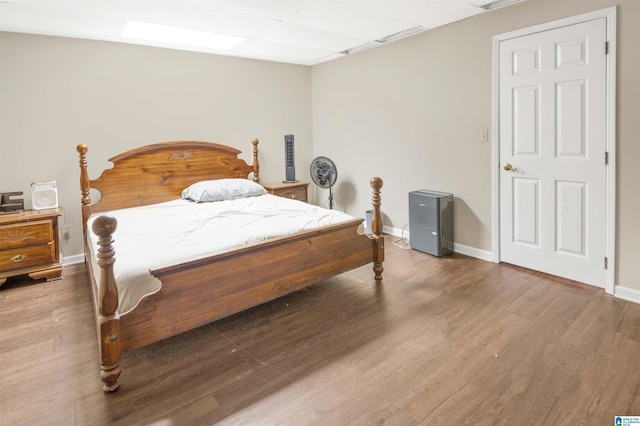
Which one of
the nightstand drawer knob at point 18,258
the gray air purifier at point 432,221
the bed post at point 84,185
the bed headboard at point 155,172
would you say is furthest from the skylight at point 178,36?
the gray air purifier at point 432,221

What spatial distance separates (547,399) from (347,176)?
3796 mm

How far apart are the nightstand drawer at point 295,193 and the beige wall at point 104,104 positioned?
526 mm

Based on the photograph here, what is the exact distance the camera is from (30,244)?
10.9 ft

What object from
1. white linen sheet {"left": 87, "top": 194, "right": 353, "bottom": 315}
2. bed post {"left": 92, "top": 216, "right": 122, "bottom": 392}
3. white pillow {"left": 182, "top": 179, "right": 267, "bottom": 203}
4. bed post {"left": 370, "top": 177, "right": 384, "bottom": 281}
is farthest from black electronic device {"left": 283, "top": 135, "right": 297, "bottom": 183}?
bed post {"left": 92, "top": 216, "right": 122, "bottom": 392}

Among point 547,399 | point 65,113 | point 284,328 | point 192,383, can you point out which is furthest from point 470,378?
point 65,113

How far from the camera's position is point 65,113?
12.3 ft

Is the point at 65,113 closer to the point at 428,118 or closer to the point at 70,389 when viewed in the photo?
the point at 70,389

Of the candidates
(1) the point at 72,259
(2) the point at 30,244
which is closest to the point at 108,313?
(2) the point at 30,244

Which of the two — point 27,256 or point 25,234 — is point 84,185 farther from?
point 27,256

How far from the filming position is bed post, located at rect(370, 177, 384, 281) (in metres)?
3.19

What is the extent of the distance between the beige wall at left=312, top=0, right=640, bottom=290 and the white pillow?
1.50 m

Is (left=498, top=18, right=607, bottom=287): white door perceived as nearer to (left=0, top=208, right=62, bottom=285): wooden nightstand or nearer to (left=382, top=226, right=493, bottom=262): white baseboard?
(left=382, top=226, right=493, bottom=262): white baseboard

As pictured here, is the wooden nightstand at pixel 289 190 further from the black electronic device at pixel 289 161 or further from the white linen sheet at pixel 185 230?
the white linen sheet at pixel 185 230

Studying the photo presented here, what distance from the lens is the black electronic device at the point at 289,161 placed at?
4.98 metres
